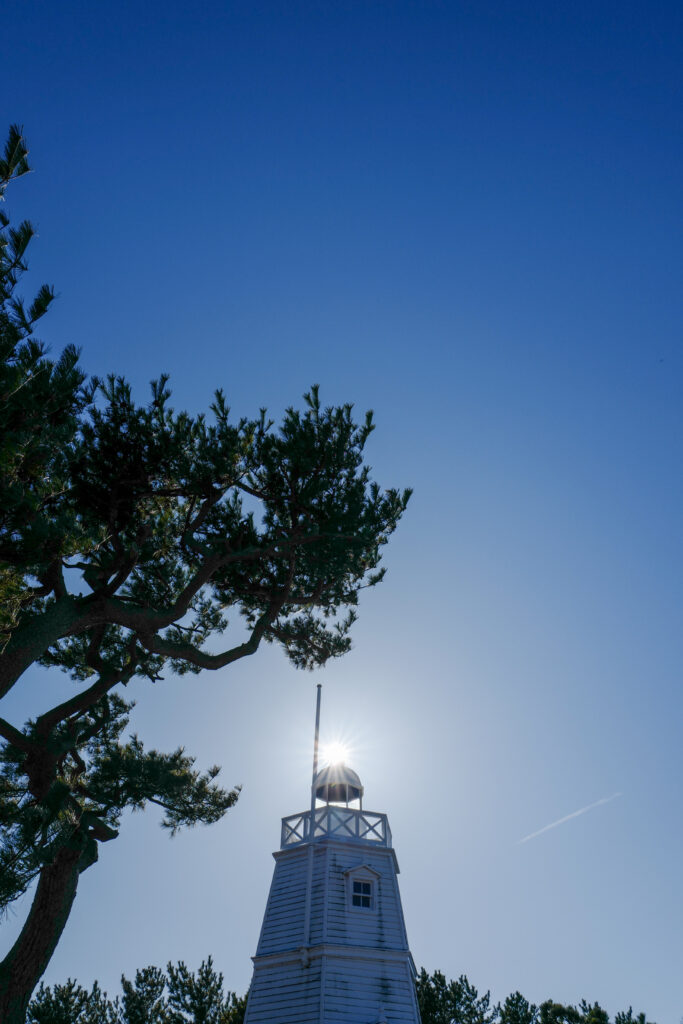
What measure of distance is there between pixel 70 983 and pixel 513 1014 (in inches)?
771

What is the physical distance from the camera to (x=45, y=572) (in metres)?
12.2

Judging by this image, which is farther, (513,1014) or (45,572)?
(513,1014)

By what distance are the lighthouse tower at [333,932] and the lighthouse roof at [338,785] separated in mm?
2731

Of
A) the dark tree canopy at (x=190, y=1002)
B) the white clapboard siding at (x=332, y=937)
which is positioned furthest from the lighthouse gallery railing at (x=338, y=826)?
the dark tree canopy at (x=190, y=1002)

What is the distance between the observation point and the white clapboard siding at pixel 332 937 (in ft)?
54.3

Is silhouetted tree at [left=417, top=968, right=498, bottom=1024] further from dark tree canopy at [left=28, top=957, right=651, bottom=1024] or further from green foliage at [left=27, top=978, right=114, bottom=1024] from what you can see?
green foliage at [left=27, top=978, right=114, bottom=1024]

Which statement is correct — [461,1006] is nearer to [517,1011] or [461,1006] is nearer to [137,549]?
[517,1011]

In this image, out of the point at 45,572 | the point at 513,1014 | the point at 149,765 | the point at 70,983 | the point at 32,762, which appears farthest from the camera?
the point at 513,1014

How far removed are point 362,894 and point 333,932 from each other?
1.53 meters

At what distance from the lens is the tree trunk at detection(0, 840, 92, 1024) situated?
1321cm

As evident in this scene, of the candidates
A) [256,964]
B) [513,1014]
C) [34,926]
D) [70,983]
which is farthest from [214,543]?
[513,1014]

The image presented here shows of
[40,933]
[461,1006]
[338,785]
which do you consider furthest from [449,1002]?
[40,933]

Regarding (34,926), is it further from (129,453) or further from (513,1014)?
(513,1014)

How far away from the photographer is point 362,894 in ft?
61.7
